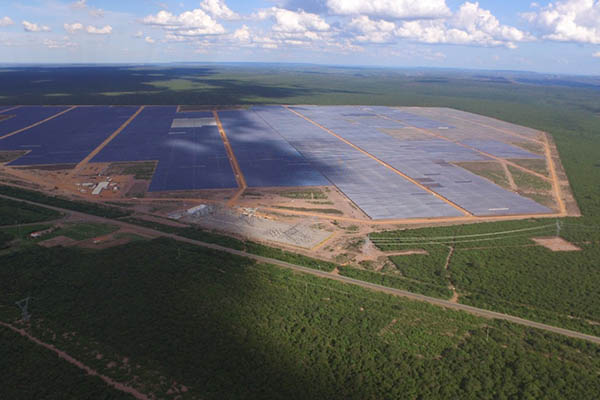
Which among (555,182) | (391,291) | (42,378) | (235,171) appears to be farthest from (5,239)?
(555,182)

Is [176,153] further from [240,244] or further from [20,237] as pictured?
[240,244]

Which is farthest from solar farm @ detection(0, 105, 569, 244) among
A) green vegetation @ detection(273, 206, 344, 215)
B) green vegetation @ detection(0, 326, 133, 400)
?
green vegetation @ detection(0, 326, 133, 400)

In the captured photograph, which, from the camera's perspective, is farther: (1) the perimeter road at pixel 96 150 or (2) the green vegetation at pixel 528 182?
(1) the perimeter road at pixel 96 150

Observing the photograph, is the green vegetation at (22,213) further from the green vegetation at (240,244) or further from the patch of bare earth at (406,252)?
the patch of bare earth at (406,252)

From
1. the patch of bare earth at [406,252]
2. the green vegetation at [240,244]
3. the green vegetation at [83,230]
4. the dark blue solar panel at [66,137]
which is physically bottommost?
the patch of bare earth at [406,252]

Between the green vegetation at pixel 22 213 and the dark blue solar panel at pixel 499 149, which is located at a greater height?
the dark blue solar panel at pixel 499 149

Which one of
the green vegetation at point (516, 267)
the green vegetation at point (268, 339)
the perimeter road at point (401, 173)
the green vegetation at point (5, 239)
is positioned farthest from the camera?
the perimeter road at point (401, 173)

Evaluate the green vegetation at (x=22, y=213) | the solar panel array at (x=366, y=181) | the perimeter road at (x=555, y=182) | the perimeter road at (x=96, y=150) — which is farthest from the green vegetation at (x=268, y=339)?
the perimeter road at (x=555, y=182)
